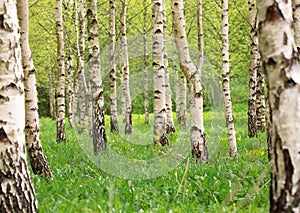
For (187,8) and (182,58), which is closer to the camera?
(182,58)

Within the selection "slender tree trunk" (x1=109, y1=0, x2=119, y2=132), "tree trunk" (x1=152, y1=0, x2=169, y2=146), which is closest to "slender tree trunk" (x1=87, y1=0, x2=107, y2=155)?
"tree trunk" (x1=152, y1=0, x2=169, y2=146)

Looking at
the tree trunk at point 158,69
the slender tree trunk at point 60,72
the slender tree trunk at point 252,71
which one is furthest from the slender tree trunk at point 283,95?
the slender tree trunk at point 60,72

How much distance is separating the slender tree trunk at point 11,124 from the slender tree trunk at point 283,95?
8.08 ft

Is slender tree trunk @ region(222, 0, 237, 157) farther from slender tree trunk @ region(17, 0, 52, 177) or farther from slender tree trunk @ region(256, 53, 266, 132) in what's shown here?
slender tree trunk @ region(17, 0, 52, 177)

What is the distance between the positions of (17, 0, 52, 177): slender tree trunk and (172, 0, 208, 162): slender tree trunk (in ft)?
9.50

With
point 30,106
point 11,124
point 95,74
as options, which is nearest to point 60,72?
point 95,74

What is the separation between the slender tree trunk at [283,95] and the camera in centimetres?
368

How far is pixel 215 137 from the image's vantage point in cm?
1393

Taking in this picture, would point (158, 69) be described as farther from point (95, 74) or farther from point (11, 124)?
point (11, 124)

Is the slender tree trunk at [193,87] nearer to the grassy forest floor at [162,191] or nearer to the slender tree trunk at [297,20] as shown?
the grassy forest floor at [162,191]

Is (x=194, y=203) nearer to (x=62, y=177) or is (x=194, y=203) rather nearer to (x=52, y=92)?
(x=62, y=177)

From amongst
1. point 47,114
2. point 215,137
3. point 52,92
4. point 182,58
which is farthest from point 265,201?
point 47,114

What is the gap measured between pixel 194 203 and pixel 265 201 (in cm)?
83

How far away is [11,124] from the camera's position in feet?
15.4
